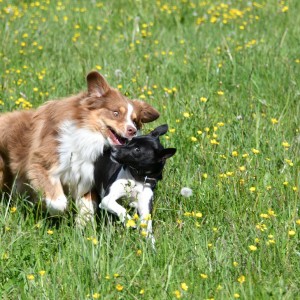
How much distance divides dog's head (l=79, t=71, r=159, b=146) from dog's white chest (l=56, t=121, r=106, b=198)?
0.07 meters

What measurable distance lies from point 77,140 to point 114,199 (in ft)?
1.76

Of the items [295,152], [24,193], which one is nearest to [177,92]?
[295,152]

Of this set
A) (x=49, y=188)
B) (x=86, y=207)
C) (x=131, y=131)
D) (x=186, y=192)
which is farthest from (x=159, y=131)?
(x=49, y=188)

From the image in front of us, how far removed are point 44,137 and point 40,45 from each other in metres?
2.96

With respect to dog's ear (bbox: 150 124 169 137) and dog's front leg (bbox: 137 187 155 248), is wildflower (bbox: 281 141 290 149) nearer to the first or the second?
dog's ear (bbox: 150 124 169 137)

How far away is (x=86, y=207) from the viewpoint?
5.33m

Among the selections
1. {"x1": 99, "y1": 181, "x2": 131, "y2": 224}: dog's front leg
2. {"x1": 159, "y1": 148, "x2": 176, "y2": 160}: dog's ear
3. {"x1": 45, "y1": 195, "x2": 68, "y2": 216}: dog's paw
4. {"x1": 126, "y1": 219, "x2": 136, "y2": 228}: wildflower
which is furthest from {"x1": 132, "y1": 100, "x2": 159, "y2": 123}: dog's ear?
{"x1": 126, "y1": 219, "x2": 136, "y2": 228}: wildflower

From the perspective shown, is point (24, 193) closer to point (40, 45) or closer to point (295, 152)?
point (295, 152)

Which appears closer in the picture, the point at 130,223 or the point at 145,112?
the point at 130,223

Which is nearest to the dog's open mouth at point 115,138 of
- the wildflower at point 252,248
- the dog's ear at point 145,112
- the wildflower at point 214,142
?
the dog's ear at point 145,112

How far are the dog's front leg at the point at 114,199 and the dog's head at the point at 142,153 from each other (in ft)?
0.52

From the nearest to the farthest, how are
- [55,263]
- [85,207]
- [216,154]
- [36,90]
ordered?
[55,263]
[85,207]
[216,154]
[36,90]

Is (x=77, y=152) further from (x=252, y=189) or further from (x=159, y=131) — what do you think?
(x=252, y=189)

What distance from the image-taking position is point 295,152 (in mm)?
5805
